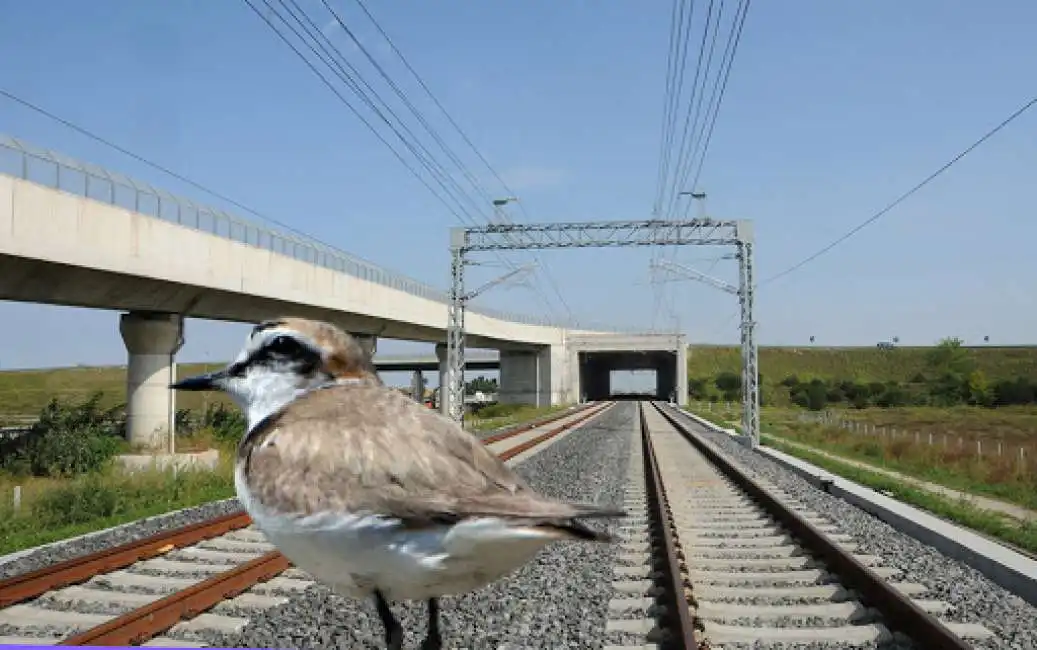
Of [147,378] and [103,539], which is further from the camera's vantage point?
[147,378]

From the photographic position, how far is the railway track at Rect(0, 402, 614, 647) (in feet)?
18.1

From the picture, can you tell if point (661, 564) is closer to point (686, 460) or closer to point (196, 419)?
point (686, 460)

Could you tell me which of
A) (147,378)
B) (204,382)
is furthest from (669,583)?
(147,378)

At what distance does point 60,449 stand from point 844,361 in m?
148

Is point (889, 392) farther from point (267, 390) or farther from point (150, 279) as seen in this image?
point (267, 390)

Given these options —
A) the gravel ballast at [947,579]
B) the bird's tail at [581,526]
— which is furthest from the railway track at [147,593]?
the bird's tail at [581,526]

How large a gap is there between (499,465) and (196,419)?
1019 inches

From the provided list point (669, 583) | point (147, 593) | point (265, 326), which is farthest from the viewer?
point (669, 583)

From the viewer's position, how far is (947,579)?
7727 mm

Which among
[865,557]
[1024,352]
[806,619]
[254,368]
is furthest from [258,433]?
[1024,352]

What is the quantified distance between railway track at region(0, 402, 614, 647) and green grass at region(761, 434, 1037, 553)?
7.57 metres

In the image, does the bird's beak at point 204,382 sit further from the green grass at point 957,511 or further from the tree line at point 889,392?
the tree line at point 889,392

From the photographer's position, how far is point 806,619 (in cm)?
632

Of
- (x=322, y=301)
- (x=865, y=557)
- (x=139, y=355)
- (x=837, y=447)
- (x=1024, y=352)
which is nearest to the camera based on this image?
(x=865, y=557)
